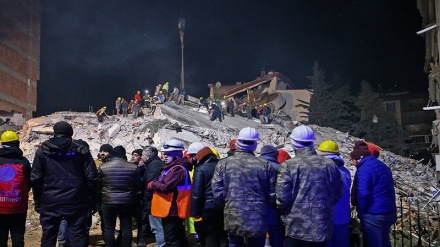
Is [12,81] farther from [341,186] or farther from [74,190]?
[341,186]

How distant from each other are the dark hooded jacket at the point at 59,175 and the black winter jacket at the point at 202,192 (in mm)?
1180

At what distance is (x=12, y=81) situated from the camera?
21.0 meters

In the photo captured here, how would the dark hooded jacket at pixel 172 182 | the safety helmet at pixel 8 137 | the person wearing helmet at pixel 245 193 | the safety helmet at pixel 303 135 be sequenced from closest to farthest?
the person wearing helmet at pixel 245 193 → the safety helmet at pixel 303 135 → the safety helmet at pixel 8 137 → the dark hooded jacket at pixel 172 182

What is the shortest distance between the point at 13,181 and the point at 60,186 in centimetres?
72

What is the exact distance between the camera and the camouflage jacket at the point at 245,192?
353 centimetres

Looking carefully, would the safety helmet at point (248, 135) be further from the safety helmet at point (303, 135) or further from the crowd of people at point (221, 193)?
the safety helmet at point (303, 135)

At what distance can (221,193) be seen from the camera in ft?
11.9

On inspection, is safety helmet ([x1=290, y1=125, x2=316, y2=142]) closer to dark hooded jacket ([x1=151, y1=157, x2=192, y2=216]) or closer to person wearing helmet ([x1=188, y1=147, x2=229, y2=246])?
person wearing helmet ([x1=188, y1=147, x2=229, y2=246])

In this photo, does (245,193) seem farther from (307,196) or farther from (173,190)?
(173,190)

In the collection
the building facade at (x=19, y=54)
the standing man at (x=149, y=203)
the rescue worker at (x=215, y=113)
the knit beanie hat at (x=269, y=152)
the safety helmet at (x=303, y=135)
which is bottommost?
the standing man at (x=149, y=203)

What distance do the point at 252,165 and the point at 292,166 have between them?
40 centimetres

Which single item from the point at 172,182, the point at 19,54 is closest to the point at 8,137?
the point at 172,182

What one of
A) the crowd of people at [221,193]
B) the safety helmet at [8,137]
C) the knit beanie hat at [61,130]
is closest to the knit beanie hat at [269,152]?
the crowd of people at [221,193]

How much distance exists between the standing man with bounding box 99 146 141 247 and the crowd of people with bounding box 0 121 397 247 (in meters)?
0.01
